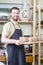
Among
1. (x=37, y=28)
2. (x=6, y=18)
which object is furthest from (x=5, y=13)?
(x=37, y=28)

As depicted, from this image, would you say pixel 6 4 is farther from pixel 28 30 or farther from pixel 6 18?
pixel 28 30

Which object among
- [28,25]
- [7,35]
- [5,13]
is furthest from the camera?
[28,25]

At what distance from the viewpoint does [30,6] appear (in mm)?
3613

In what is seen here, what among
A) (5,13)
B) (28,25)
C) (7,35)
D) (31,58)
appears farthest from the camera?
(28,25)

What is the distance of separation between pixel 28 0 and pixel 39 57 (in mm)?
1180

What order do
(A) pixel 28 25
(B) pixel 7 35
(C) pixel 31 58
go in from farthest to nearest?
(A) pixel 28 25 → (C) pixel 31 58 → (B) pixel 7 35

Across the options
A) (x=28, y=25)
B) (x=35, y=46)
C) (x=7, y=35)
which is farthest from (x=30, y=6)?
(x=7, y=35)

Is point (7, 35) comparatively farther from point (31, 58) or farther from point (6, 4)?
point (6, 4)

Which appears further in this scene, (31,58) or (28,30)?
(28,30)

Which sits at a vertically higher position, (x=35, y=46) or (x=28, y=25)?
(x=28, y=25)

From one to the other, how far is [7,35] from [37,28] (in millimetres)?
1400

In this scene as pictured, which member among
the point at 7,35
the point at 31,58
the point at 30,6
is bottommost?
the point at 31,58

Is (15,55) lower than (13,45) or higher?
lower

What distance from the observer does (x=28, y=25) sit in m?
3.87
